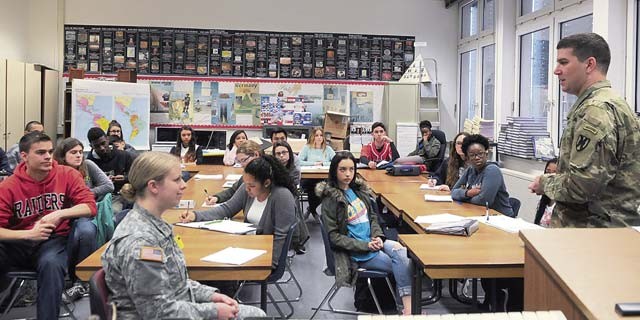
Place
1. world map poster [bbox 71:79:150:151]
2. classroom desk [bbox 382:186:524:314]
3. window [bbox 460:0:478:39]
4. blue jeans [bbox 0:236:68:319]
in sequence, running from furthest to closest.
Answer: window [bbox 460:0:478:39] → world map poster [bbox 71:79:150:151] → blue jeans [bbox 0:236:68:319] → classroom desk [bbox 382:186:524:314]

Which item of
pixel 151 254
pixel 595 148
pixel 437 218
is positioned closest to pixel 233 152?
pixel 437 218

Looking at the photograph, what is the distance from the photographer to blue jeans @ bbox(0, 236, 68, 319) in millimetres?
3178

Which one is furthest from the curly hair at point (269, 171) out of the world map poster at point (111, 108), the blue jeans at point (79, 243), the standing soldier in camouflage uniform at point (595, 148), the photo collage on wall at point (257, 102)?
the photo collage on wall at point (257, 102)

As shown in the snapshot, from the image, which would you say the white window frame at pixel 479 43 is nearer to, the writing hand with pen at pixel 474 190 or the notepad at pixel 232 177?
the writing hand with pen at pixel 474 190

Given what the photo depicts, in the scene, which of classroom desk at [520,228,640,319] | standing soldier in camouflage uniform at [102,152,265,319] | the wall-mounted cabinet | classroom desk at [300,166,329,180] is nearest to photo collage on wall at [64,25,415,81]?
the wall-mounted cabinet

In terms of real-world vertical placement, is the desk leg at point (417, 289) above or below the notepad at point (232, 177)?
below

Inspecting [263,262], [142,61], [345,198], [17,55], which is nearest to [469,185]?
[345,198]

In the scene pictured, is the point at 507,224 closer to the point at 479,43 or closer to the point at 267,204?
the point at 267,204

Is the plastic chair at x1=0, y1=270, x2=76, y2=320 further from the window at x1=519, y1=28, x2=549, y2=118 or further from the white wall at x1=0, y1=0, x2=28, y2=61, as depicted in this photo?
the white wall at x1=0, y1=0, x2=28, y2=61

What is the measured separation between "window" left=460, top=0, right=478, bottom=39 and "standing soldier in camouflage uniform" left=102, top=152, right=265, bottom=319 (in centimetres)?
780

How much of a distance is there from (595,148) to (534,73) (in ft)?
16.8

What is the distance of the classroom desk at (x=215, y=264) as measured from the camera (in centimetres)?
263

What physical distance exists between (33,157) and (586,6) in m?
5.28

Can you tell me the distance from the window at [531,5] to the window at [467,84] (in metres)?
1.83
